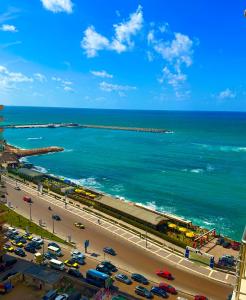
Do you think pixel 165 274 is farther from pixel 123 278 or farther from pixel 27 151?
pixel 27 151

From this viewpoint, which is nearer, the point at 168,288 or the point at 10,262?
the point at 168,288

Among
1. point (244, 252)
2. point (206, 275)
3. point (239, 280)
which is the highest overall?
point (244, 252)

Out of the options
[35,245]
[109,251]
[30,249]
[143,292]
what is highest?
[35,245]

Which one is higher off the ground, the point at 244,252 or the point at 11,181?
the point at 244,252

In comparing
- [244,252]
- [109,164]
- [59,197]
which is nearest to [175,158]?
[109,164]

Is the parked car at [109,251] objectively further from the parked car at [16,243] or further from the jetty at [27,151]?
the jetty at [27,151]

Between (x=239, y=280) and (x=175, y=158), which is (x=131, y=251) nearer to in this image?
(x=239, y=280)

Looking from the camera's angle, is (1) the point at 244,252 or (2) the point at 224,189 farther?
(2) the point at 224,189

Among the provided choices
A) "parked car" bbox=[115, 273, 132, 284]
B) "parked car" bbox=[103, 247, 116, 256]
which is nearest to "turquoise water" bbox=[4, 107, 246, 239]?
"parked car" bbox=[103, 247, 116, 256]

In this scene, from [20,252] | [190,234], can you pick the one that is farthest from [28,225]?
[190,234]
